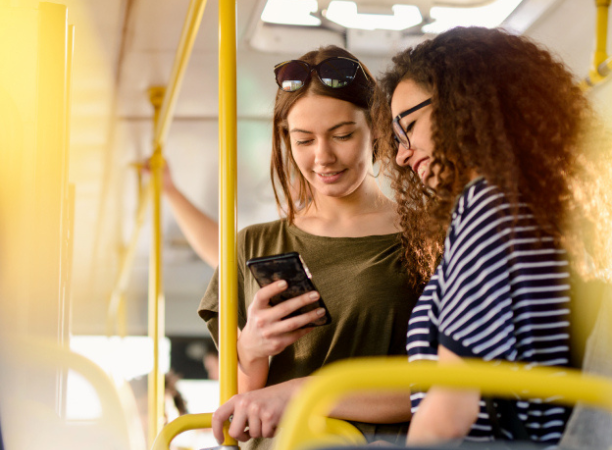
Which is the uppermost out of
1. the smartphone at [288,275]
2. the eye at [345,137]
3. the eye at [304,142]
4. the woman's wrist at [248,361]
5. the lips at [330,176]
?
the eye at [345,137]

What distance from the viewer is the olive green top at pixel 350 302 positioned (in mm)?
1822

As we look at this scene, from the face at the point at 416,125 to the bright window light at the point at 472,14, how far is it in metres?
1.75

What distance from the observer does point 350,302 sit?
1844 millimetres

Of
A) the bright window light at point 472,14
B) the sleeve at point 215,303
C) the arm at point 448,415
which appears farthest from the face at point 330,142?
the bright window light at point 472,14

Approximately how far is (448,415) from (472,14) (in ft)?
7.97

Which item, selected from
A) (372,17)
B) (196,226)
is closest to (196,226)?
(196,226)

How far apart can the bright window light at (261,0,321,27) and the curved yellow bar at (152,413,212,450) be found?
190cm

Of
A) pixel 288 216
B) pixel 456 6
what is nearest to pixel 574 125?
pixel 288 216

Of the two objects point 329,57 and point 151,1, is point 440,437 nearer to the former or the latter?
point 329,57

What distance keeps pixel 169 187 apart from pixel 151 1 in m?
1.78

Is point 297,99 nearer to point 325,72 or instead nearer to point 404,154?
point 325,72

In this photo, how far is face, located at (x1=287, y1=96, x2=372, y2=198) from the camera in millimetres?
1960

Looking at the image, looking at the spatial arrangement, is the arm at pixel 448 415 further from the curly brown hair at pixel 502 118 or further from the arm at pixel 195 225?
the arm at pixel 195 225

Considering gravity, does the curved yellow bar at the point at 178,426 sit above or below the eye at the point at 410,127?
below
